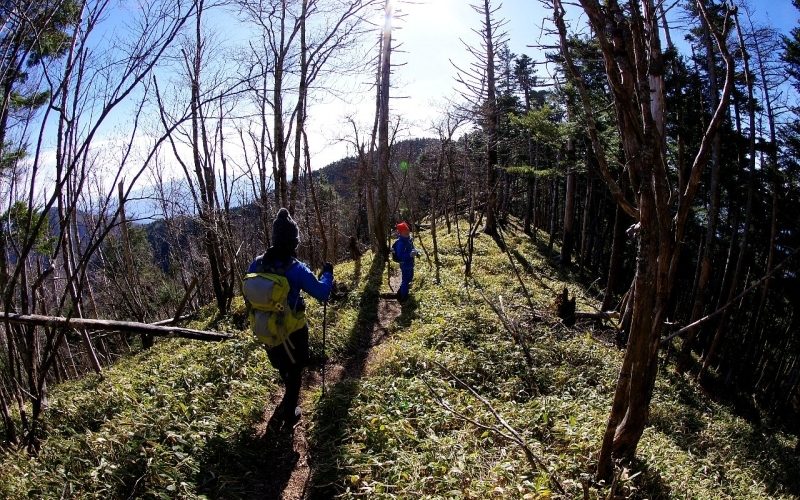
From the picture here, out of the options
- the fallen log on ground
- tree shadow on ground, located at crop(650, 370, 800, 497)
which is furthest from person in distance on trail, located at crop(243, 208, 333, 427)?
tree shadow on ground, located at crop(650, 370, 800, 497)

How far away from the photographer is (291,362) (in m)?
4.74

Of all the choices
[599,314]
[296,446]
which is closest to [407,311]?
[599,314]

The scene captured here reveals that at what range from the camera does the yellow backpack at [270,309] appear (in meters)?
4.31

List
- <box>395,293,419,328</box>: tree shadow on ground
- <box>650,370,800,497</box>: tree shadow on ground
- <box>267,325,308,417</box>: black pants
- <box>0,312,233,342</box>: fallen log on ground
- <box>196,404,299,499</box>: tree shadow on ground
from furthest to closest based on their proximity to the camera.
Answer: <box>395,293,419,328</box>: tree shadow on ground → <box>650,370,800,497</box>: tree shadow on ground → <box>267,325,308,417</box>: black pants → <box>0,312,233,342</box>: fallen log on ground → <box>196,404,299,499</box>: tree shadow on ground

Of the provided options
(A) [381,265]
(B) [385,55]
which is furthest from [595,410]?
(B) [385,55]

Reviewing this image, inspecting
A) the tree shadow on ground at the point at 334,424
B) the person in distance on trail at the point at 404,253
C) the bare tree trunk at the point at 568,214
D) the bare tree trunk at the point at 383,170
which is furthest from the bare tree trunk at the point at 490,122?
the tree shadow on ground at the point at 334,424

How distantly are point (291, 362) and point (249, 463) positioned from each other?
3.30 ft

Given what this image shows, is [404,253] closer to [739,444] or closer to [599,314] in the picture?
[599,314]

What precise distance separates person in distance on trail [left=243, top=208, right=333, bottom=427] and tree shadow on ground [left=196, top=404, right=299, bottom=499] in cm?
28

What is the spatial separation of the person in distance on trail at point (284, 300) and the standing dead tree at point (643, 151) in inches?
114

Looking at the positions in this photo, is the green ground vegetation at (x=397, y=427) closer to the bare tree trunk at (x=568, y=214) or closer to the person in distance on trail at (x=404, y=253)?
the person in distance on trail at (x=404, y=253)

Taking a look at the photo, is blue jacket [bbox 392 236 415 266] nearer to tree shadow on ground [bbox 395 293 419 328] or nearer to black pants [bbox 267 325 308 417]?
tree shadow on ground [bbox 395 293 419 328]

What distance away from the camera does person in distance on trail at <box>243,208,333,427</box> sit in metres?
4.34

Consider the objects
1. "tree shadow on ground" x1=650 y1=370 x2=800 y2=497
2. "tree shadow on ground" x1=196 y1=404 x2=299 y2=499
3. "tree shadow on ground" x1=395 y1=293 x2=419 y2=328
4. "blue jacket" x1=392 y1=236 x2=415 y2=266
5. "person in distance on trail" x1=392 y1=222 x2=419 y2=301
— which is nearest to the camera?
"tree shadow on ground" x1=196 y1=404 x2=299 y2=499
